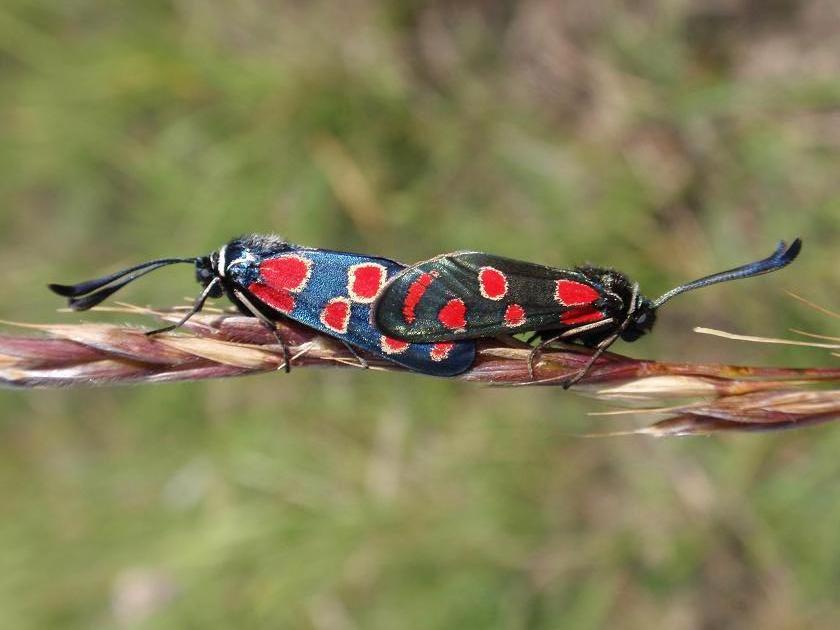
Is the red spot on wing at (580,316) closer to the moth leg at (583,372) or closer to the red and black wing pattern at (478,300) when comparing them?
the red and black wing pattern at (478,300)

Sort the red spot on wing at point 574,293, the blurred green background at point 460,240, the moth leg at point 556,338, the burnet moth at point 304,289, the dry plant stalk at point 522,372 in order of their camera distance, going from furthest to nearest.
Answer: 1. the blurred green background at point 460,240
2. the red spot on wing at point 574,293
3. the burnet moth at point 304,289
4. the moth leg at point 556,338
5. the dry plant stalk at point 522,372

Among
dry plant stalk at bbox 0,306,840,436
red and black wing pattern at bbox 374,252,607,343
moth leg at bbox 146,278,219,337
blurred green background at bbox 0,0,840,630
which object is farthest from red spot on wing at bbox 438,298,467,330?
blurred green background at bbox 0,0,840,630

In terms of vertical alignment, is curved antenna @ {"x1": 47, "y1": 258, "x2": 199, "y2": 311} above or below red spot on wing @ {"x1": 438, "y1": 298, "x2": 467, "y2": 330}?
above

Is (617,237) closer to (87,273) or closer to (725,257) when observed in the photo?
(725,257)

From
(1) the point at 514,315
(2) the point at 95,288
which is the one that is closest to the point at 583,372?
(1) the point at 514,315

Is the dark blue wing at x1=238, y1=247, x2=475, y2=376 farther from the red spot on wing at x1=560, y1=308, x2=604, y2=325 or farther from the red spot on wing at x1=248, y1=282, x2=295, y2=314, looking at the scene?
the red spot on wing at x1=560, y1=308, x2=604, y2=325

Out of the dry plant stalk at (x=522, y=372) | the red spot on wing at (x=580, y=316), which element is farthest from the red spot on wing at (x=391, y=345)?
the red spot on wing at (x=580, y=316)
